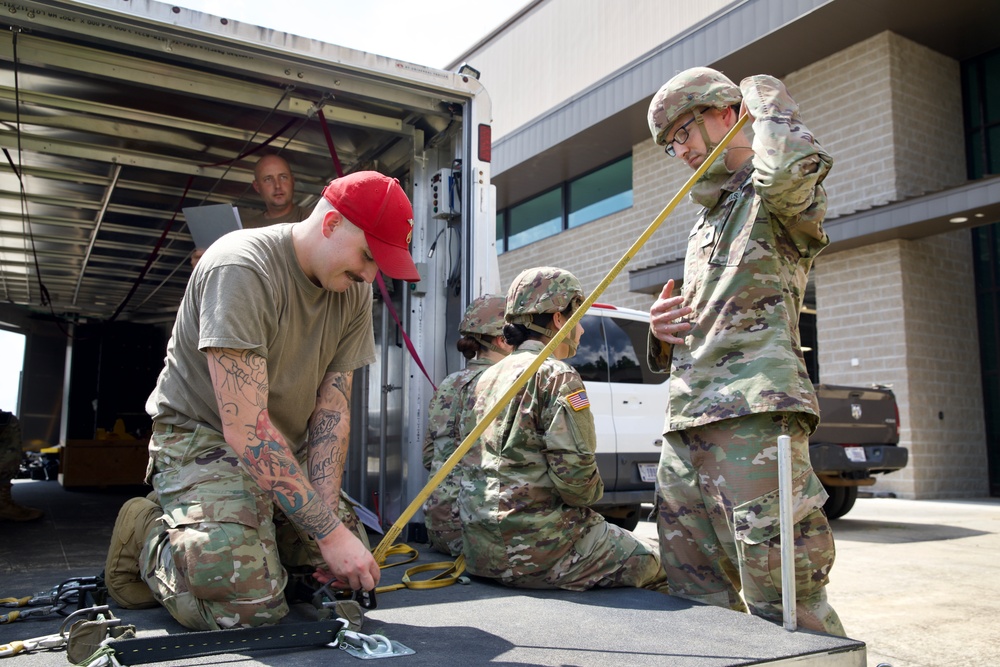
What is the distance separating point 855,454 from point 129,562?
21.6 feet

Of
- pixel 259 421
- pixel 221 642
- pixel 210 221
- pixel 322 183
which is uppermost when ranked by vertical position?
pixel 322 183

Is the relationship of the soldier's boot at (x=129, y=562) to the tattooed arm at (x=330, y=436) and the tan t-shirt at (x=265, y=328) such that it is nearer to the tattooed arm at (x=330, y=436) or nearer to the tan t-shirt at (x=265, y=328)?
the tan t-shirt at (x=265, y=328)

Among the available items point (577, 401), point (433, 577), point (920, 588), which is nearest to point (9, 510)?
point (433, 577)

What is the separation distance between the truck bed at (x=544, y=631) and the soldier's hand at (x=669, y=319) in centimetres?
81

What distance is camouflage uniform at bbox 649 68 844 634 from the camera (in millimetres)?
Result: 2146

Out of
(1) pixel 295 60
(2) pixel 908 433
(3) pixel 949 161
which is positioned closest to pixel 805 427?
(1) pixel 295 60

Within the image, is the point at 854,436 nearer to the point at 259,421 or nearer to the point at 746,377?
the point at 746,377

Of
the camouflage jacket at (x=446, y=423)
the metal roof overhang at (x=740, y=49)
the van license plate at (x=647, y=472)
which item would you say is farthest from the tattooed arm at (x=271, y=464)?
the metal roof overhang at (x=740, y=49)

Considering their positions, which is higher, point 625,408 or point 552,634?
point 625,408

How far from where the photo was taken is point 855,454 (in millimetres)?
7238

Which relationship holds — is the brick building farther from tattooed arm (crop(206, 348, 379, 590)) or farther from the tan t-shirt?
tattooed arm (crop(206, 348, 379, 590))

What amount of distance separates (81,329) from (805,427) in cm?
1044

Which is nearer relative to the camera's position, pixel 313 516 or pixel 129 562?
pixel 313 516

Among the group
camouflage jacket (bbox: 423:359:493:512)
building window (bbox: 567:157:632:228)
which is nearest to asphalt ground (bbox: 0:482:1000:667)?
camouflage jacket (bbox: 423:359:493:512)
